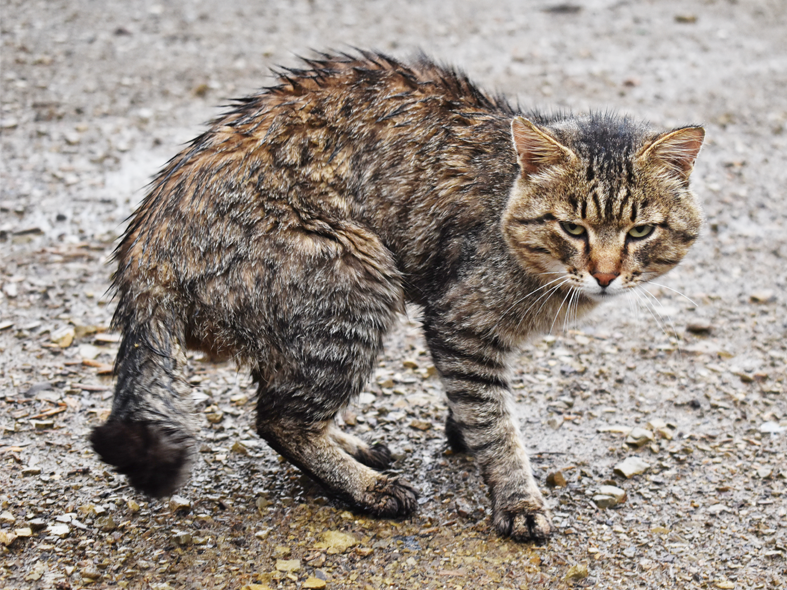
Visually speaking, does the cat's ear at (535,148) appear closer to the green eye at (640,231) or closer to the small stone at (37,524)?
the green eye at (640,231)

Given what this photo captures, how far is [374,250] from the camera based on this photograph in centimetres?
404

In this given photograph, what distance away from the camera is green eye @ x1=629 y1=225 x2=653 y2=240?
3.79 meters

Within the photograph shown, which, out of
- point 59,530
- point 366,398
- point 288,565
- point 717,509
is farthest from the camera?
point 366,398

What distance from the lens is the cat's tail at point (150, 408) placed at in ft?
11.0

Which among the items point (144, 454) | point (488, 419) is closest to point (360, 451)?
point (488, 419)

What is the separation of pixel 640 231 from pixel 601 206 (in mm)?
239

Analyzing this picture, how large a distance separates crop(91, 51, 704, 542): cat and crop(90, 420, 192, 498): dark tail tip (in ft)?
0.18

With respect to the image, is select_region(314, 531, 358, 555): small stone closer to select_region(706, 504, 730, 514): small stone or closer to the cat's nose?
the cat's nose

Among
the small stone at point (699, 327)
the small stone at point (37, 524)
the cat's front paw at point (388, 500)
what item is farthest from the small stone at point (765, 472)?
the small stone at point (37, 524)

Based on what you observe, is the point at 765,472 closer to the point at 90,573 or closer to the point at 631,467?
the point at 631,467

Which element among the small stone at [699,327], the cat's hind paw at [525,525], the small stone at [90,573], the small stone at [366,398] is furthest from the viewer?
the small stone at [699,327]

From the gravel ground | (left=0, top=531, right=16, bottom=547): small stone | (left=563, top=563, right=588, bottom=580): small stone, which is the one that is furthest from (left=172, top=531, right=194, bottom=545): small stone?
(left=563, top=563, right=588, bottom=580): small stone

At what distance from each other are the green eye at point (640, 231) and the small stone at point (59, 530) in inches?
119

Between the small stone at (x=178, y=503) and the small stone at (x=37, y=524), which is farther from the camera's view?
the small stone at (x=178, y=503)
